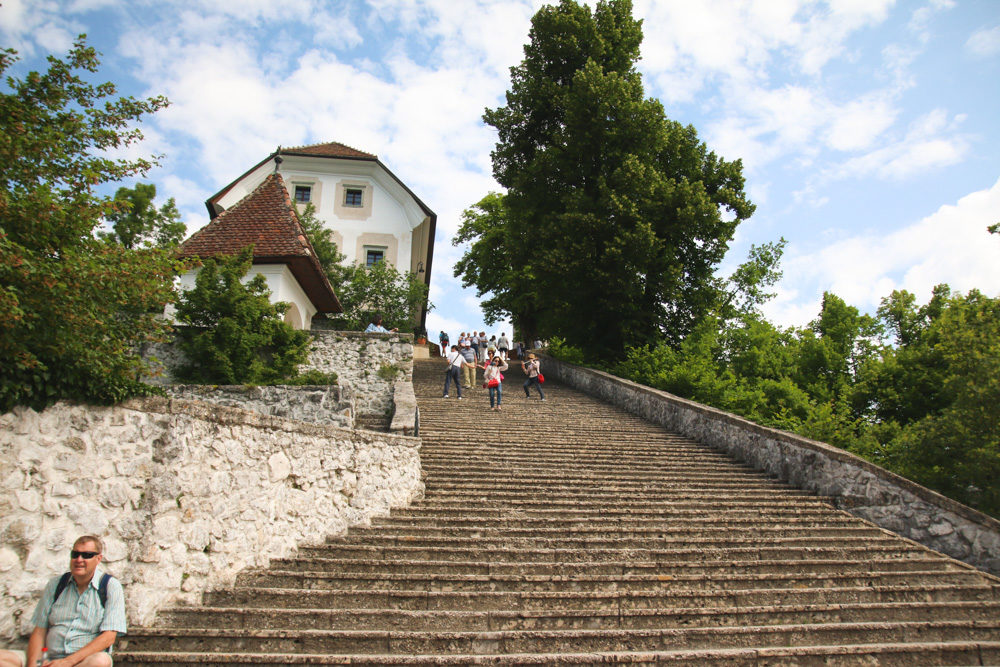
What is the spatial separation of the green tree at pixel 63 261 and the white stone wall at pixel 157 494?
12.4 inches

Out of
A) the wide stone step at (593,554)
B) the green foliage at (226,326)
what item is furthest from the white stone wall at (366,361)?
the wide stone step at (593,554)

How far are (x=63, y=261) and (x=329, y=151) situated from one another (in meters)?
26.6

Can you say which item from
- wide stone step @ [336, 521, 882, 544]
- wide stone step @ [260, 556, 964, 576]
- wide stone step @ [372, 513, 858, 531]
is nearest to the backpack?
wide stone step @ [260, 556, 964, 576]

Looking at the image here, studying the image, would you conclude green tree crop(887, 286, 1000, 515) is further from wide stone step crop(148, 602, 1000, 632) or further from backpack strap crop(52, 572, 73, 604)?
backpack strap crop(52, 572, 73, 604)

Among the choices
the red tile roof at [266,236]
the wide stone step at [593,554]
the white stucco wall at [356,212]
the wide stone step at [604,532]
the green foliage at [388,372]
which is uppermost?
the white stucco wall at [356,212]

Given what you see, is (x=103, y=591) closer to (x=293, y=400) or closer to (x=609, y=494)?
(x=609, y=494)

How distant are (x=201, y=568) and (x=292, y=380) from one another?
7240 mm

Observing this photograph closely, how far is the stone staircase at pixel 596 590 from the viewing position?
4.69m

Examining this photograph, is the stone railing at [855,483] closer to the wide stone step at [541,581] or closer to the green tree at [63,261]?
the wide stone step at [541,581]

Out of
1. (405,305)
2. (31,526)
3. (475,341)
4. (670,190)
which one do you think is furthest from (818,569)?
(405,305)

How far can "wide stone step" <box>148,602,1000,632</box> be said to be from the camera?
15.6ft

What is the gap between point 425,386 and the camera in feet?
56.1

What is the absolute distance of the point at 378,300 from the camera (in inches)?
917

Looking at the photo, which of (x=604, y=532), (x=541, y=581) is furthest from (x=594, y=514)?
(x=541, y=581)
